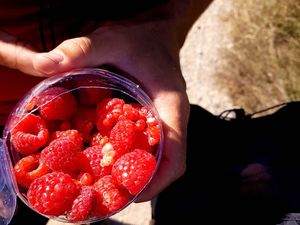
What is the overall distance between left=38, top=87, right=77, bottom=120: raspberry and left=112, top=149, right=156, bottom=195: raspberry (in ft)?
0.46

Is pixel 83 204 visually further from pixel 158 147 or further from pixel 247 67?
pixel 247 67

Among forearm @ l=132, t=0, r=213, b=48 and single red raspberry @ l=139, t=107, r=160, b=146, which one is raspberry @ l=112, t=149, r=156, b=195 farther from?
forearm @ l=132, t=0, r=213, b=48

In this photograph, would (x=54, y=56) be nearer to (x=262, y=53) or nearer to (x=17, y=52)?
(x=17, y=52)

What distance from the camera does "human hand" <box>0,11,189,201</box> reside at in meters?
0.94

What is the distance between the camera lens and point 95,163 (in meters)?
0.93

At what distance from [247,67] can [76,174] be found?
107 cm

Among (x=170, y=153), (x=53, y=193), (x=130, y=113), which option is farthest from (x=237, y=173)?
(x=53, y=193)

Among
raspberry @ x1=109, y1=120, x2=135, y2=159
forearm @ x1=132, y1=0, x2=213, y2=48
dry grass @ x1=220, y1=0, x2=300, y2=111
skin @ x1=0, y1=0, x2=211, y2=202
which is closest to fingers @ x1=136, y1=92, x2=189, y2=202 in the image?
skin @ x1=0, y1=0, x2=211, y2=202

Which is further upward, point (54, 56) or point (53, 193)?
point (54, 56)

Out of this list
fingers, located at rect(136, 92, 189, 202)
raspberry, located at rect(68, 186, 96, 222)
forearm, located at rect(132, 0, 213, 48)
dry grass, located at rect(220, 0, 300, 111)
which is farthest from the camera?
dry grass, located at rect(220, 0, 300, 111)

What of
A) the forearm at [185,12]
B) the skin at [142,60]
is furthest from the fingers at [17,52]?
the forearm at [185,12]

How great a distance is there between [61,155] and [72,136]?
0.05m

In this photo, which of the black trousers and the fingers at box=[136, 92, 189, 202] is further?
the black trousers

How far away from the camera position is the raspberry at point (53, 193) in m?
0.88
